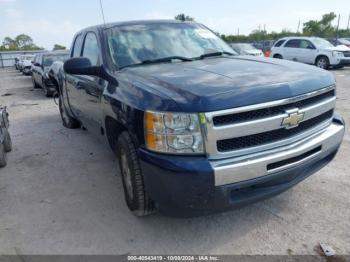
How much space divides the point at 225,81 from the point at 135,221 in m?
1.55

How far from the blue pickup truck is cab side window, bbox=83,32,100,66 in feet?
1.62

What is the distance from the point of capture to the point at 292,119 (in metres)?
2.52

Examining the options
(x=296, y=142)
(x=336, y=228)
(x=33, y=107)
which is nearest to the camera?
(x=296, y=142)

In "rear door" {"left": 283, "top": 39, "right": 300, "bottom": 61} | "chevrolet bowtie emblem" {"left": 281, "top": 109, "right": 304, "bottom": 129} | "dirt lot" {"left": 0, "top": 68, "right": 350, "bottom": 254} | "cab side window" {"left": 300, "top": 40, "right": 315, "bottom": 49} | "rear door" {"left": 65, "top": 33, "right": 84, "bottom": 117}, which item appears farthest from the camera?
"rear door" {"left": 283, "top": 39, "right": 300, "bottom": 61}

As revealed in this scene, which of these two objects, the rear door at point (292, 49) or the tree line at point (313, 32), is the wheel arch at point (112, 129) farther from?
the tree line at point (313, 32)

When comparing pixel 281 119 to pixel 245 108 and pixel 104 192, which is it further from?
pixel 104 192

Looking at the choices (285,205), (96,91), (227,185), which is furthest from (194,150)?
(96,91)

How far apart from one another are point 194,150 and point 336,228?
1521 mm

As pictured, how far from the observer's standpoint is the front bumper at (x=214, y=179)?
225 cm

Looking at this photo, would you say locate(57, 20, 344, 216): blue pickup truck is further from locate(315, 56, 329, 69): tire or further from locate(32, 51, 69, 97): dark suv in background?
locate(315, 56, 329, 69): tire

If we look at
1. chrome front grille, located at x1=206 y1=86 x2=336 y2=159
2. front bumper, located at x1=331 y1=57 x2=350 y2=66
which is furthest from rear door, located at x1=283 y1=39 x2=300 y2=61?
chrome front grille, located at x1=206 y1=86 x2=336 y2=159

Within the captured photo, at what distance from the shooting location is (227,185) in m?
2.29

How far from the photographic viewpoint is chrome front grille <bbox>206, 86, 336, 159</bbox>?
7.44 feet

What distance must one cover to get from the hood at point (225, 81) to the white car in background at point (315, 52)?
1437 cm
